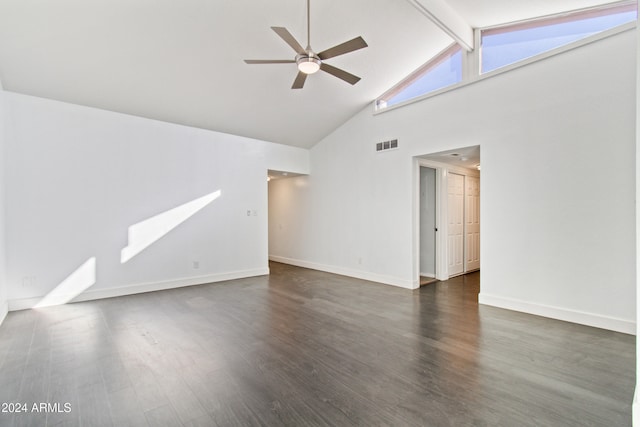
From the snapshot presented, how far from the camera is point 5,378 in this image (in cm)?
229

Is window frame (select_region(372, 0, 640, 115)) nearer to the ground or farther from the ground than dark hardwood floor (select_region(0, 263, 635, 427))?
farther from the ground

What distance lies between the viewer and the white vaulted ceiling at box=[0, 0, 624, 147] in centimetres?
313

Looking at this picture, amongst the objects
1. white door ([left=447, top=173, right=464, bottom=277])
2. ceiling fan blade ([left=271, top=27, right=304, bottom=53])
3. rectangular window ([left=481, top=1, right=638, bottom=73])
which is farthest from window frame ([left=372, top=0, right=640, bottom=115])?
ceiling fan blade ([left=271, top=27, right=304, bottom=53])

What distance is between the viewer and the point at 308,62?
2961 millimetres

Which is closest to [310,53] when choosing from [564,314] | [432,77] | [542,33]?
[432,77]

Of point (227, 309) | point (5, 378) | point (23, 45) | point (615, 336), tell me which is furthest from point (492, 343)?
point (23, 45)

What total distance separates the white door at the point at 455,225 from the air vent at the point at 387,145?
1425 millimetres

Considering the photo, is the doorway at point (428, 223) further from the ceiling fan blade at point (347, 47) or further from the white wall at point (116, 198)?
the ceiling fan blade at point (347, 47)

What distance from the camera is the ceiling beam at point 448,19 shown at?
11.4 ft

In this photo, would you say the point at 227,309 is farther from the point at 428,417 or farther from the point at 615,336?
the point at 615,336

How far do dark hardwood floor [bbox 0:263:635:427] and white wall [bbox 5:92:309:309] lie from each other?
2.41ft

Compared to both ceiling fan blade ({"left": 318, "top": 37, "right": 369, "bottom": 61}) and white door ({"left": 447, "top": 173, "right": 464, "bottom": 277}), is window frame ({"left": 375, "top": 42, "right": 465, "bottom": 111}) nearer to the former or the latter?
white door ({"left": 447, "top": 173, "right": 464, "bottom": 277})

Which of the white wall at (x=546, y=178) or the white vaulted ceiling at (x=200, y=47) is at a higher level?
the white vaulted ceiling at (x=200, y=47)

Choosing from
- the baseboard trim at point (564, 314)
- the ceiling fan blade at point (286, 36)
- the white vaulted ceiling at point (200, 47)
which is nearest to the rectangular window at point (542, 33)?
the white vaulted ceiling at point (200, 47)
